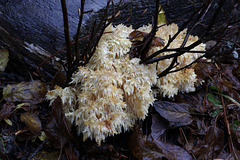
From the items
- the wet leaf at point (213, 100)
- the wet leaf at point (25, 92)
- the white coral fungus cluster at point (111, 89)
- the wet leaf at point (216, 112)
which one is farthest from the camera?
the wet leaf at point (213, 100)

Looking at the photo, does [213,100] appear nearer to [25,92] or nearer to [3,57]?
[25,92]

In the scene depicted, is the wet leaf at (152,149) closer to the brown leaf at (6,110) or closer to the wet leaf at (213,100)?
the wet leaf at (213,100)

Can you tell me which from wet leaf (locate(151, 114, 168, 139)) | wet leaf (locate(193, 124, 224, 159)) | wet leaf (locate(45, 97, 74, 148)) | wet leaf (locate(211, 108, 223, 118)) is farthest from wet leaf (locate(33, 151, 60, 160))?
wet leaf (locate(211, 108, 223, 118))

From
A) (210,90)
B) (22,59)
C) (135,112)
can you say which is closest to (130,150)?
(135,112)

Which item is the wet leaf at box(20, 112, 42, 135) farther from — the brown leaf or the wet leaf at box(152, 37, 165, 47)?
the wet leaf at box(152, 37, 165, 47)

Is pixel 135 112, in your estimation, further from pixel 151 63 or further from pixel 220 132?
pixel 220 132

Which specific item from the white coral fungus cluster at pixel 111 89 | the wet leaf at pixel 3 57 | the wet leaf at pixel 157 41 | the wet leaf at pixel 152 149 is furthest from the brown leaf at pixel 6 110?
the wet leaf at pixel 157 41

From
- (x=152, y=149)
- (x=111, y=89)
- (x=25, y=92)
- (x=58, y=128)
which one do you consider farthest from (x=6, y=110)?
(x=152, y=149)
